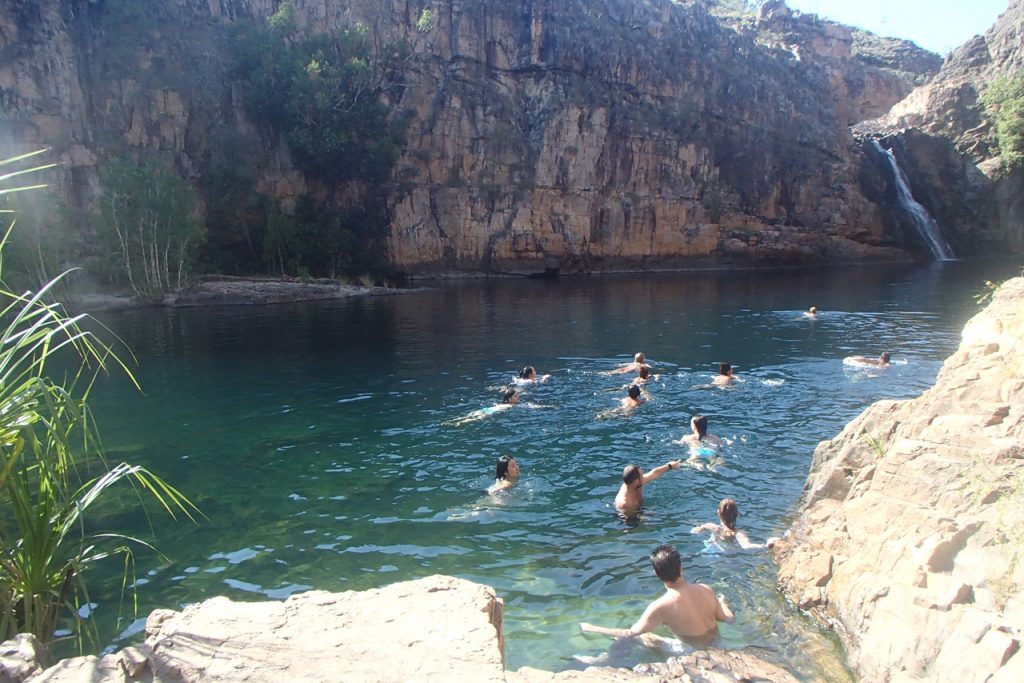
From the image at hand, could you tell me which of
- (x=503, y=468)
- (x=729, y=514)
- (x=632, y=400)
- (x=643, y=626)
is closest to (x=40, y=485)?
(x=643, y=626)

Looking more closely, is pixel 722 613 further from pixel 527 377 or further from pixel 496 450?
pixel 527 377

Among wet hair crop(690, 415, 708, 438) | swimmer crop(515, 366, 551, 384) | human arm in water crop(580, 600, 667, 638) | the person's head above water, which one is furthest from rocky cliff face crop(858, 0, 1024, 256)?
human arm in water crop(580, 600, 667, 638)

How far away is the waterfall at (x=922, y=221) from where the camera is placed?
63531mm

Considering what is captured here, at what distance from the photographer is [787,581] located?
8156mm

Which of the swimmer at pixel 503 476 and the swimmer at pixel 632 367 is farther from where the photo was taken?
the swimmer at pixel 632 367

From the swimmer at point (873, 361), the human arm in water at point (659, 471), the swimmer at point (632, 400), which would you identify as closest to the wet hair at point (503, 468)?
the human arm in water at point (659, 471)

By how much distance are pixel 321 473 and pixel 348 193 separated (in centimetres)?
4702

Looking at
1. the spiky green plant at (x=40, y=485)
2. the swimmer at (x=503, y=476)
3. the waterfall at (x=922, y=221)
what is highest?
the waterfall at (x=922, y=221)

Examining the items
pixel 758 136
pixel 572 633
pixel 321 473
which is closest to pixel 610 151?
pixel 758 136

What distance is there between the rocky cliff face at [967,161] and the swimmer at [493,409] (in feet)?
201

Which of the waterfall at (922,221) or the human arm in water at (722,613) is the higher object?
the waterfall at (922,221)

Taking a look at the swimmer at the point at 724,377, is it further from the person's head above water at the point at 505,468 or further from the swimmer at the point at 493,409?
the person's head above water at the point at 505,468

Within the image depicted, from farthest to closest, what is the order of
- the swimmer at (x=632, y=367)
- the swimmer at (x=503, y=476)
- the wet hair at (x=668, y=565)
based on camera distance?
the swimmer at (x=632, y=367) → the swimmer at (x=503, y=476) → the wet hair at (x=668, y=565)

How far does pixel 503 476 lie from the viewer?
11.5m
